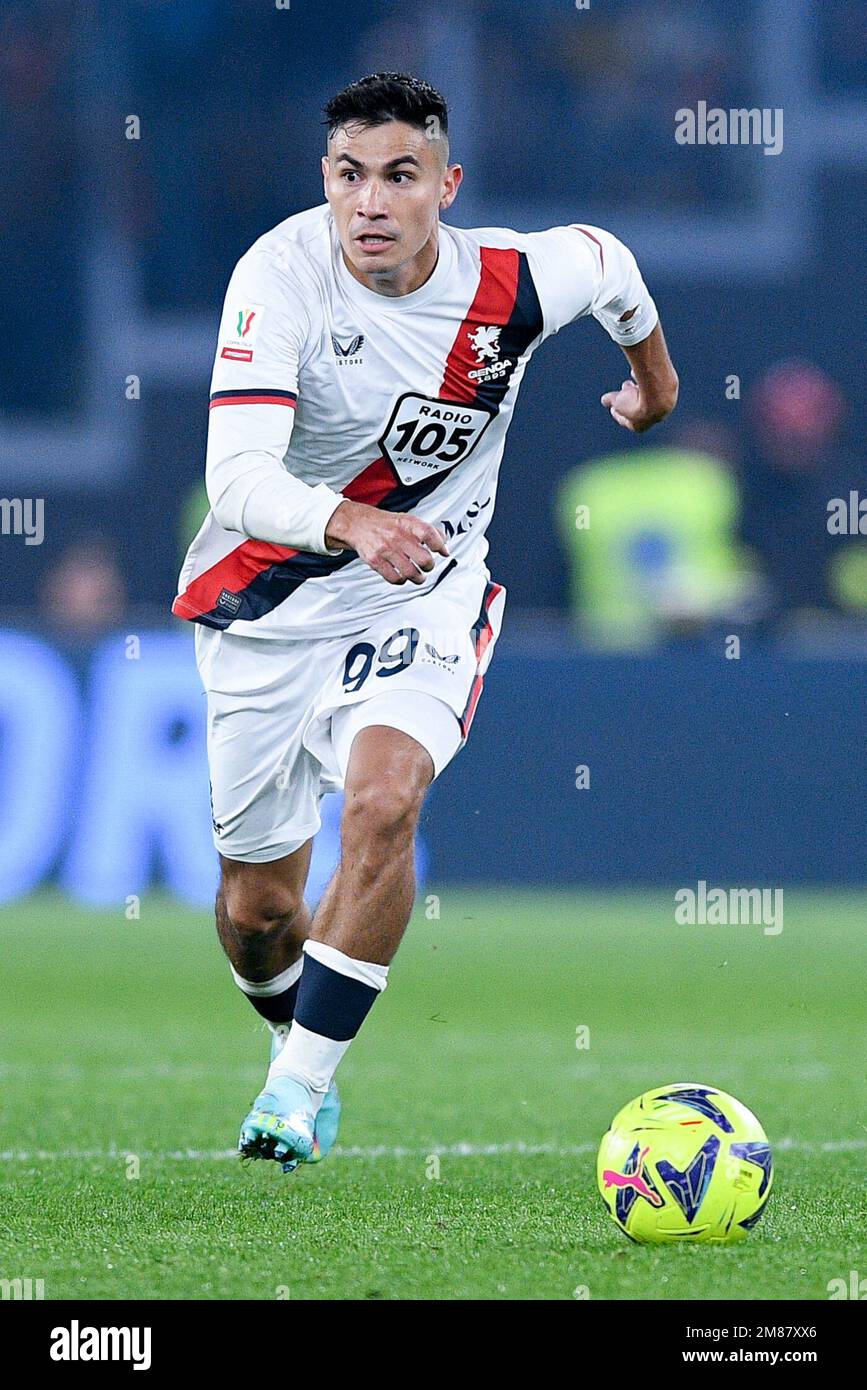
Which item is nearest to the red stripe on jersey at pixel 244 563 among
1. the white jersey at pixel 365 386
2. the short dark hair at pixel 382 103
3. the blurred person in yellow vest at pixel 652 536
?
the white jersey at pixel 365 386

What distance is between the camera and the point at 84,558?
1273cm

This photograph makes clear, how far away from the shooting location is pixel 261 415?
4.87 m

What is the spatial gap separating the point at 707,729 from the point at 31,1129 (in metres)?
5.41

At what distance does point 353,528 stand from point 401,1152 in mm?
1863

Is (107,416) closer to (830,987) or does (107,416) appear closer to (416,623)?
(830,987)

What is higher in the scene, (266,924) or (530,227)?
(530,227)

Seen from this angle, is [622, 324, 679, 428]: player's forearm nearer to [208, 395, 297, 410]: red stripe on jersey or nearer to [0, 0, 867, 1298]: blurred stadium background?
[208, 395, 297, 410]: red stripe on jersey

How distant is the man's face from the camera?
501cm

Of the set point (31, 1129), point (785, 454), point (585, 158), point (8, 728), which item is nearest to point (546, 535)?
point (785, 454)

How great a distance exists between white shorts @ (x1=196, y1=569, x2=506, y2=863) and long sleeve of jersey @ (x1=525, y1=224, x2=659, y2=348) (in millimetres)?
687

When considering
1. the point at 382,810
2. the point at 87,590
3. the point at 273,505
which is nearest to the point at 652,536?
the point at 87,590

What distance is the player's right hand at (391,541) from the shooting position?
4.45 metres

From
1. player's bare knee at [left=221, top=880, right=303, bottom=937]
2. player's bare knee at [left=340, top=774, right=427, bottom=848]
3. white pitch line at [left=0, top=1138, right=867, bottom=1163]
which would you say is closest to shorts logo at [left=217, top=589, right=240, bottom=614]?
player's bare knee at [left=221, top=880, right=303, bottom=937]

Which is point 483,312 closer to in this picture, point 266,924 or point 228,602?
point 228,602
